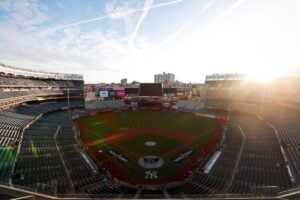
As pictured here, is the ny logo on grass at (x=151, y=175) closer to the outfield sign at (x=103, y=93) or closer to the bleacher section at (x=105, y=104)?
the bleacher section at (x=105, y=104)

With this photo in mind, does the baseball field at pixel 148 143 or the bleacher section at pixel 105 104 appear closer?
the baseball field at pixel 148 143

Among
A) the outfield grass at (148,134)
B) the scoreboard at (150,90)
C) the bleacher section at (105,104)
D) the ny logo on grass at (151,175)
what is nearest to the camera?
the ny logo on grass at (151,175)

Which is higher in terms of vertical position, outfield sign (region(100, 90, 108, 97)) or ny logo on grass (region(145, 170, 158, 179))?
outfield sign (region(100, 90, 108, 97))

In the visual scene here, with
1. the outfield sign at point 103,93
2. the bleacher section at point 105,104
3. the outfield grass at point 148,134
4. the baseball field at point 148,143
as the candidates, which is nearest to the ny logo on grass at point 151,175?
the baseball field at point 148,143

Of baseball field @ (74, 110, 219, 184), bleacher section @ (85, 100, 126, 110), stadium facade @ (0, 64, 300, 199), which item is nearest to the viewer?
stadium facade @ (0, 64, 300, 199)

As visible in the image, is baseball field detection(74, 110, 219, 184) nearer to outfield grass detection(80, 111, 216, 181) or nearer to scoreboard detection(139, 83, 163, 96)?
outfield grass detection(80, 111, 216, 181)

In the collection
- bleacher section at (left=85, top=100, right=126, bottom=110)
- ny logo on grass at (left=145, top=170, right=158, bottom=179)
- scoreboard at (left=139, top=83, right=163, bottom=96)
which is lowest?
ny logo on grass at (left=145, top=170, right=158, bottom=179)

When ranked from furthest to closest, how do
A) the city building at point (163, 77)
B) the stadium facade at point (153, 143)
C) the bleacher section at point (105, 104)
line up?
1. the city building at point (163, 77)
2. the bleacher section at point (105, 104)
3. the stadium facade at point (153, 143)

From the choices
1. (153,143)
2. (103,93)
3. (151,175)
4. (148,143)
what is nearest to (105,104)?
(103,93)

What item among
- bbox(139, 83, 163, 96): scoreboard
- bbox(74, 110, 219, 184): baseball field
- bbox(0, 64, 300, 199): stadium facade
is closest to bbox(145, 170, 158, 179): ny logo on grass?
bbox(74, 110, 219, 184): baseball field
